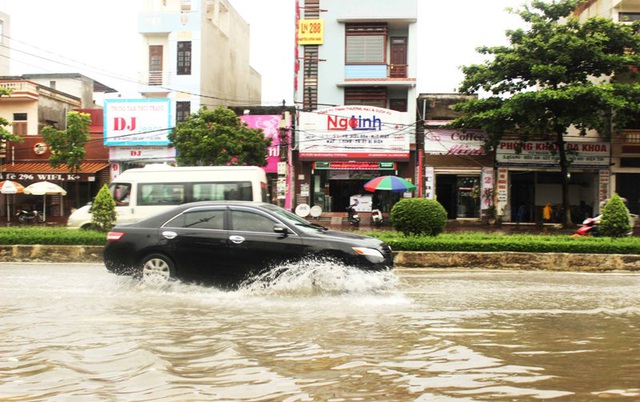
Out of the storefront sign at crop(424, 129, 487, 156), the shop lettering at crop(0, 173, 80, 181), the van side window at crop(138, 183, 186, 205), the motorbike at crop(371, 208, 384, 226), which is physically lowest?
the motorbike at crop(371, 208, 384, 226)

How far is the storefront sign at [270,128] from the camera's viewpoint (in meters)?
29.2

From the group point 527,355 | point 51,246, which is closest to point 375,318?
point 527,355

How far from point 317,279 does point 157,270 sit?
2513 millimetres

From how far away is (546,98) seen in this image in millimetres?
22500

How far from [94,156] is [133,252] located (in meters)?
24.3

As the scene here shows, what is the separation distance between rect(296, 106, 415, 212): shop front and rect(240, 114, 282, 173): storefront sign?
1542 millimetres

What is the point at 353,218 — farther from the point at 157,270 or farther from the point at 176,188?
the point at 157,270

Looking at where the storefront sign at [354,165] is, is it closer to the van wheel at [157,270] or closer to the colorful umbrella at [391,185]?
the colorful umbrella at [391,185]

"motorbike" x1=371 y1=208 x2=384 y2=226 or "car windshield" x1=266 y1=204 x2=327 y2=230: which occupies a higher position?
"car windshield" x1=266 y1=204 x2=327 y2=230

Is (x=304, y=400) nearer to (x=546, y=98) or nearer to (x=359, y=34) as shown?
(x=546, y=98)

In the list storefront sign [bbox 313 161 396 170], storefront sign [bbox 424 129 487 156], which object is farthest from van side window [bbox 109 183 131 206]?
storefront sign [bbox 424 129 487 156]

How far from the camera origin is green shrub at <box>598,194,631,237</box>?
45.0 ft

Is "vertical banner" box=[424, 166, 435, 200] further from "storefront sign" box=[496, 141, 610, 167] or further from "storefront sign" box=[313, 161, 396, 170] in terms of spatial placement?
"storefront sign" box=[496, 141, 610, 167]

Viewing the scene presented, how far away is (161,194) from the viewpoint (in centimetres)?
1678
